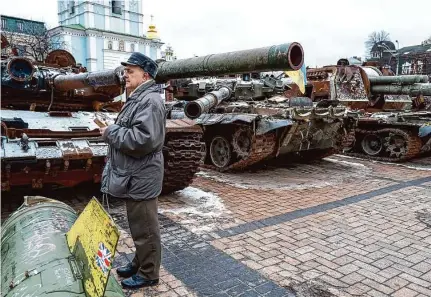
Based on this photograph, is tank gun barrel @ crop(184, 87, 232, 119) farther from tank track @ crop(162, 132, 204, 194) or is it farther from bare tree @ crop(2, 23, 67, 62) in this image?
bare tree @ crop(2, 23, 67, 62)

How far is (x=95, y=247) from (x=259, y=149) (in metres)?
5.98

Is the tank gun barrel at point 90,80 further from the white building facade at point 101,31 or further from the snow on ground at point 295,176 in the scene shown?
the white building facade at point 101,31

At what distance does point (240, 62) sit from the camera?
3098 millimetres

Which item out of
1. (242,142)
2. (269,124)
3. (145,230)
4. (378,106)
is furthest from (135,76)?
(378,106)

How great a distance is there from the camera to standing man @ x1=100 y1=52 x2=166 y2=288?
9.76ft

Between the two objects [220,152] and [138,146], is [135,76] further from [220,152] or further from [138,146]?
[220,152]

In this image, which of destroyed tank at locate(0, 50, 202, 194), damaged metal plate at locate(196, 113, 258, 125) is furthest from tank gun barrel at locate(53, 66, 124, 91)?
damaged metal plate at locate(196, 113, 258, 125)

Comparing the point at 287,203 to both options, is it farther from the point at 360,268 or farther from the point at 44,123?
the point at 44,123

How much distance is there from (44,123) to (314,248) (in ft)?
12.1

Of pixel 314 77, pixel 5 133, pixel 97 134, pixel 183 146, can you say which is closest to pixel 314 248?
pixel 183 146

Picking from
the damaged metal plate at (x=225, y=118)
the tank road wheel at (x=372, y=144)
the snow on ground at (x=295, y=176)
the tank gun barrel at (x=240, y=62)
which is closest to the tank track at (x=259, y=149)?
the snow on ground at (x=295, y=176)

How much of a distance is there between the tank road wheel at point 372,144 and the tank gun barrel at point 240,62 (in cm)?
820

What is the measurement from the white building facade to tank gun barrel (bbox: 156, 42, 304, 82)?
30.8 m

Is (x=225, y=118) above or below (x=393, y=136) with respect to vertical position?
above
